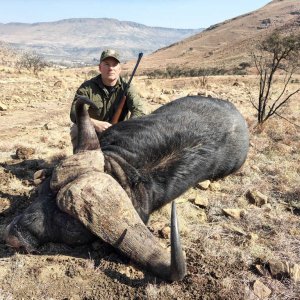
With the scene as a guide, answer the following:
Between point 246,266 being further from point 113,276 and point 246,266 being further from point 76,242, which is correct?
point 76,242

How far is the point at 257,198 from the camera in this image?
198 inches

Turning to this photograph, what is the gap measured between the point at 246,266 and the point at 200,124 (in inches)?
70.3

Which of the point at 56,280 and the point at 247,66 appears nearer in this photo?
the point at 56,280

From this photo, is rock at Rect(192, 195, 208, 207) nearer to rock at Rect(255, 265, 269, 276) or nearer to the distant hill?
rock at Rect(255, 265, 269, 276)

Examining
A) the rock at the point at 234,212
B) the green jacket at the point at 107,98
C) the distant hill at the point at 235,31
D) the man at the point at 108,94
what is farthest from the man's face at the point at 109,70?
the distant hill at the point at 235,31

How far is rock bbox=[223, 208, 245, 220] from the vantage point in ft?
15.1

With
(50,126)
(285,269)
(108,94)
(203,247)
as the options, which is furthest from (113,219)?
(50,126)

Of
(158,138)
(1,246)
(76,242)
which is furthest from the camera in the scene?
(158,138)

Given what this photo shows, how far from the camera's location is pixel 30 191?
510 cm

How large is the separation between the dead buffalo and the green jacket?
619mm

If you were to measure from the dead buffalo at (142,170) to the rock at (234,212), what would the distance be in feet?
1.67

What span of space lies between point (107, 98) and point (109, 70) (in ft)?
1.69

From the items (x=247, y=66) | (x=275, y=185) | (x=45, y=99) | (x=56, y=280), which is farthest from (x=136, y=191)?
(x=247, y=66)

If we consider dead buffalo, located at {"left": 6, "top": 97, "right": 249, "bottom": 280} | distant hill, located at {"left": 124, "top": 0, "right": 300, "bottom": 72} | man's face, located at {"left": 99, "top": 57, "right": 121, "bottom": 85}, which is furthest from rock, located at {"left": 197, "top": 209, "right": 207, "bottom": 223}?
distant hill, located at {"left": 124, "top": 0, "right": 300, "bottom": 72}
